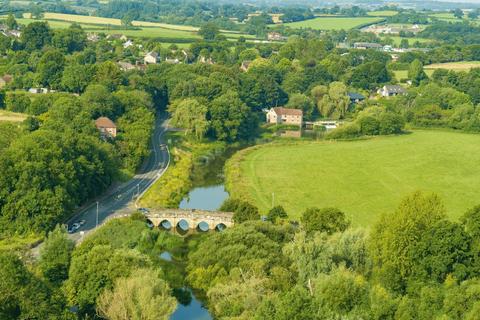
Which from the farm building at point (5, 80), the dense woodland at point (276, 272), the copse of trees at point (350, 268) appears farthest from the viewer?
the farm building at point (5, 80)

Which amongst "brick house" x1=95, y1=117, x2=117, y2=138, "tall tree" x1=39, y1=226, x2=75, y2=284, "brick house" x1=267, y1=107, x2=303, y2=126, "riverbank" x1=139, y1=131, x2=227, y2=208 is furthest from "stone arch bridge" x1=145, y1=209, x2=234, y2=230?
"brick house" x1=267, y1=107, x2=303, y2=126

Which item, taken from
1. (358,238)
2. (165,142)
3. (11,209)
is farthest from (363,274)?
(165,142)

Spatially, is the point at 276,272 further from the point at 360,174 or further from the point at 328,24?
the point at 328,24

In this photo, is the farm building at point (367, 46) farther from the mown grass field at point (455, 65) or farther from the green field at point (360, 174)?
the green field at point (360, 174)

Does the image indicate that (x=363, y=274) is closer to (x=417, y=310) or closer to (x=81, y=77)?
(x=417, y=310)

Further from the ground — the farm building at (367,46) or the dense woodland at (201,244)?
the dense woodland at (201,244)

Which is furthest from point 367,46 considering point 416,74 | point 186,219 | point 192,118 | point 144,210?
point 144,210

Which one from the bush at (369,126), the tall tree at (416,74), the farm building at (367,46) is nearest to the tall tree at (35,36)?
the bush at (369,126)

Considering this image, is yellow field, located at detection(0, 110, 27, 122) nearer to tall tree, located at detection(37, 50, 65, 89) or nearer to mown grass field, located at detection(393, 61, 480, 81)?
tall tree, located at detection(37, 50, 65, 89)
